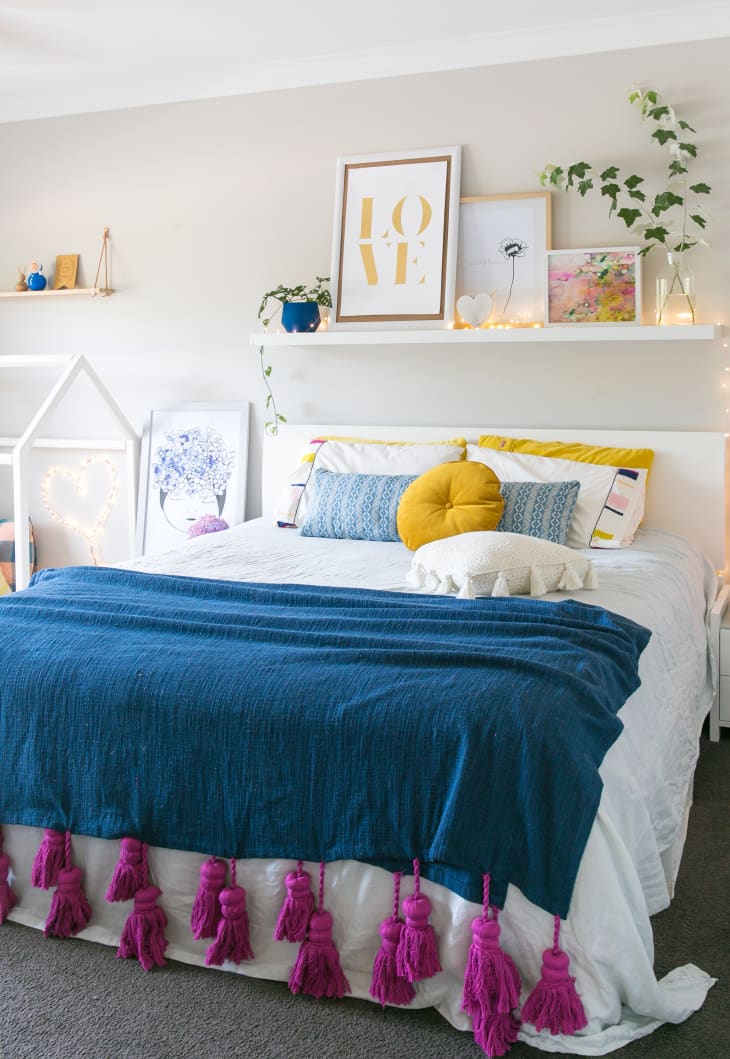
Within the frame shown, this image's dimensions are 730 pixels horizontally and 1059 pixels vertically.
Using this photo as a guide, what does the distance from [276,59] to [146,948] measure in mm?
3372

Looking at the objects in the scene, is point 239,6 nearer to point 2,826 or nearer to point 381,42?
point 381,42

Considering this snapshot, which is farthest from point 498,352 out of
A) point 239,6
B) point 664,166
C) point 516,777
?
point 516,777

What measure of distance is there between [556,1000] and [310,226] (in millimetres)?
3224

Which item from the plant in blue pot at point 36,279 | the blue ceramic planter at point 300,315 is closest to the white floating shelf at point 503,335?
the blue ceramic planter at point 300,315

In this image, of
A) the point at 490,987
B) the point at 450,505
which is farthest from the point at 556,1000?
the point at 450,505

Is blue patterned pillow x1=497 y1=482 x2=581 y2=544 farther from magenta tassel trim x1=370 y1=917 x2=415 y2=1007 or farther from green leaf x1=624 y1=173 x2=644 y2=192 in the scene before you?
magenta tassel trim x1=370 y1=917 x2=415 y2=1007

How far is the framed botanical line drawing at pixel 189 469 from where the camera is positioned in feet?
14.1

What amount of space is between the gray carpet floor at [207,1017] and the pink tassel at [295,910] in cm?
13

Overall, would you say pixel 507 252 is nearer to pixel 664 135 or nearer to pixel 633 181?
pixel 633 181

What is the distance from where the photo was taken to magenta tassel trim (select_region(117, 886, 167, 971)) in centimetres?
192

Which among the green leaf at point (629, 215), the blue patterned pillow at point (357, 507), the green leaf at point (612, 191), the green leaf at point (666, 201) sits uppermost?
the green leaf at point (612, 191)

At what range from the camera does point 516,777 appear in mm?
1732

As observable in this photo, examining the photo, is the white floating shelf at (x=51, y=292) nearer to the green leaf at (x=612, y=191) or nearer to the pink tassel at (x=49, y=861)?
→ the green leaf at (x=612, y=191)

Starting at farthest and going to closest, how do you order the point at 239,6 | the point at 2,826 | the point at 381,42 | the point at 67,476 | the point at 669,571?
the point at 67,476, the point at 381,42, the point at 239,6, the point at 669,571, the point at 2,826
